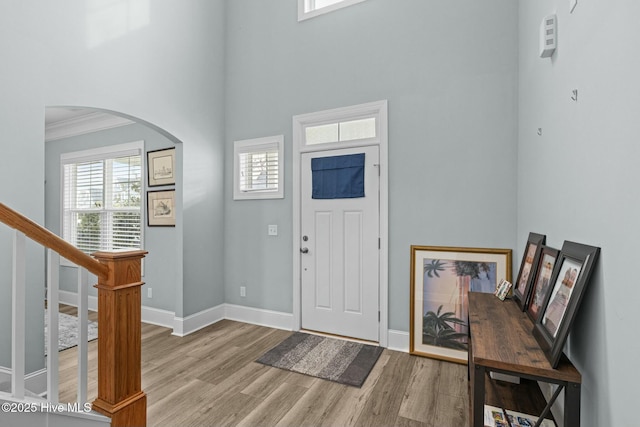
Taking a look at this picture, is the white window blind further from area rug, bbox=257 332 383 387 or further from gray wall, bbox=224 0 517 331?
area rug, bbox=257 332 383 387

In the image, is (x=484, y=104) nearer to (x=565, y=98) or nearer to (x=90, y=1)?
(x=565, y=98)

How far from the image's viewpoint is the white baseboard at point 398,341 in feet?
10.0

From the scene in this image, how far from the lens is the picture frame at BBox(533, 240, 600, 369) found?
3.92 ft

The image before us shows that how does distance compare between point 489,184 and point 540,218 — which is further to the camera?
point 489,184

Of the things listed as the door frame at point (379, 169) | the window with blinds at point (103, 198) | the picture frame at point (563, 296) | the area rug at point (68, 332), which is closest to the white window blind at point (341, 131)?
the door frame at point (379, 169)

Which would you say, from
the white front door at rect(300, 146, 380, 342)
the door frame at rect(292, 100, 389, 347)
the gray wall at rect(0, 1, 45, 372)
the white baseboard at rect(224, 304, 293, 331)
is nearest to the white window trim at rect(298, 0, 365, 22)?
the door frame at rect(292, 100, 389, 347)

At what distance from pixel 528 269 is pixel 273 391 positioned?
2.01 meters

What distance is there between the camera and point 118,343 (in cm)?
158

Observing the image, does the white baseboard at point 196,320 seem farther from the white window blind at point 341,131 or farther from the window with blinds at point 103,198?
the white window blind at point 341,131

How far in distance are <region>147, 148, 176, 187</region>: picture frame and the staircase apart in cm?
260

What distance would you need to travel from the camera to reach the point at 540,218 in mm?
1985

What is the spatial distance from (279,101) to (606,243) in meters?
3.33

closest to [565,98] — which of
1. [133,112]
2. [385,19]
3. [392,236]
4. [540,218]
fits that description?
[540,218]

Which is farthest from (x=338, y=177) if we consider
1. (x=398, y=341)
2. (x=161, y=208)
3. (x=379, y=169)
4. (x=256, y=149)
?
(x=161, y=208)
